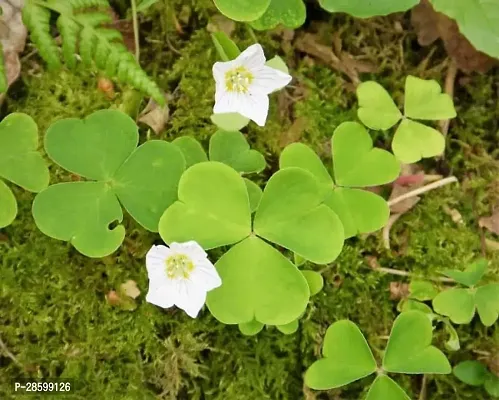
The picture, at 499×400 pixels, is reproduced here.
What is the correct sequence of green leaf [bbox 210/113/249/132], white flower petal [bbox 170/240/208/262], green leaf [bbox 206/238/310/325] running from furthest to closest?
green leaf [bbox 210/113/249/132] < green leaf [bbox 206/238/310/325] < white flower petal [bbox 170/240/208/262]

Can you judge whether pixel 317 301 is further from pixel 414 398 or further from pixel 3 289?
pixel 3 289

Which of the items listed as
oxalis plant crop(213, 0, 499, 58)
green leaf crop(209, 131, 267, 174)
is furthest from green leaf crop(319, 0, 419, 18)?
green leaf crop(209, 131, 267, 174)

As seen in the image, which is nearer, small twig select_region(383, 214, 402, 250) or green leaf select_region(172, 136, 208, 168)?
green leaf select_region(172, 136, 208, 168)

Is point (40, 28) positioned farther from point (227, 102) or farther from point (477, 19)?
point (477, 19)

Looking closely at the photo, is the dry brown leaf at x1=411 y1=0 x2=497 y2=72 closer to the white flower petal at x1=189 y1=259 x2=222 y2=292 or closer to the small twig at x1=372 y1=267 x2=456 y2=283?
the small twig at x1=372 y1=267 x2=456 y2=283

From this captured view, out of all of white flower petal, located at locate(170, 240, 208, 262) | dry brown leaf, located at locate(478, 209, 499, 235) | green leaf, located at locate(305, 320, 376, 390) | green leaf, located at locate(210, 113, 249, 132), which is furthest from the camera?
dry brown leaf, located at locate(478, 209, 499, 235)

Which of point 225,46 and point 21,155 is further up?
point 225,46

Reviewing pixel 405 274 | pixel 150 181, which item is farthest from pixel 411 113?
pixel 150 181
